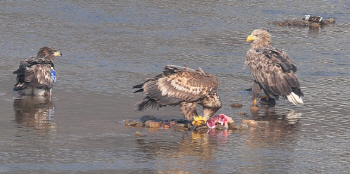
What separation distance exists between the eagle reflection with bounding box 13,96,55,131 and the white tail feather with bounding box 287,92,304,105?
12.6 ft

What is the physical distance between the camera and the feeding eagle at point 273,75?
40.5 feet

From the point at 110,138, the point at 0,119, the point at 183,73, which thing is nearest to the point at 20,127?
the point at 0,119

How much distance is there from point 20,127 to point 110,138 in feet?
4.36

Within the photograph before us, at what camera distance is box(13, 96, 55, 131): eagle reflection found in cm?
1040

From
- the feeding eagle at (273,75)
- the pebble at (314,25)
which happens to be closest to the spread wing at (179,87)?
the feeding eagle at (273,75)

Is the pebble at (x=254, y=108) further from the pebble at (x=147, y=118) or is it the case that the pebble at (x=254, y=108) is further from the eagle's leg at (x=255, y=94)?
the pebble at (x=147, y=118)

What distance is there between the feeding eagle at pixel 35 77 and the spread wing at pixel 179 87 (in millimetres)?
2052

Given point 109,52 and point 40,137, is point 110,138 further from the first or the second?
point 109,52

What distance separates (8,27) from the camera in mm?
17391

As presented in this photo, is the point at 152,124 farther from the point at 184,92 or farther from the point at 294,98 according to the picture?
the point at 294,98

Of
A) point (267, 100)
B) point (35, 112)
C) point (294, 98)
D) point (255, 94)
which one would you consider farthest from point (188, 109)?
point (35, 112)

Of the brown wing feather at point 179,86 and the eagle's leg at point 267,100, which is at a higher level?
the brown wing feather at point 179,86

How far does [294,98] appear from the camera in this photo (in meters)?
12.1

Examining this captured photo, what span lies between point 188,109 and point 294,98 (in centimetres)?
202
